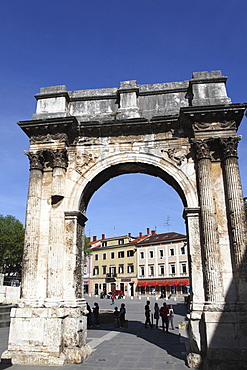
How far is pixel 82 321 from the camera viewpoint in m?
8.44

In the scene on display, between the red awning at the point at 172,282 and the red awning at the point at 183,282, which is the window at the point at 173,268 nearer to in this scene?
the red awning at the point at 172,282

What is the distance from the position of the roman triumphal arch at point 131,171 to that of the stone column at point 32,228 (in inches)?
1.1

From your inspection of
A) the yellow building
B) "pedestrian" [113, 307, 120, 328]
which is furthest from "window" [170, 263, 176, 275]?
"pedestrian" [113, 307, 120, 328]

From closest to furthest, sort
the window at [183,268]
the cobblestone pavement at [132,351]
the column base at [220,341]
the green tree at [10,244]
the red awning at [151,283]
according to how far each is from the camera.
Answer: the column base at [220,341] < the cobblestone pavement at [132,351] < the green tree at [10,244] < the window at [183,268] < the red awning at [151,283]

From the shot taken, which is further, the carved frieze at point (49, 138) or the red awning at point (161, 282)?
the red awning at point (161, 282)

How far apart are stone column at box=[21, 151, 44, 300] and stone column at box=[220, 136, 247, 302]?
5148 mm

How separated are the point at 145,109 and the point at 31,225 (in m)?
4.86

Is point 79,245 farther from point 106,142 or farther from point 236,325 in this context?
point 236,325

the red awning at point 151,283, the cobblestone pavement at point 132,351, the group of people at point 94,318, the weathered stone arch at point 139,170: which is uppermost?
the weathered stone arch at point 139,170

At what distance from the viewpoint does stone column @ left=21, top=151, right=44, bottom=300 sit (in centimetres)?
828

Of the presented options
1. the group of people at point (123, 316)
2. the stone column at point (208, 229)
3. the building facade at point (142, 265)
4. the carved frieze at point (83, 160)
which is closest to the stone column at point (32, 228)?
the carved frieze at point (83, 160)

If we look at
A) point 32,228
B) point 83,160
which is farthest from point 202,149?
point 32,228

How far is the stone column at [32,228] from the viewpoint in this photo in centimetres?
828

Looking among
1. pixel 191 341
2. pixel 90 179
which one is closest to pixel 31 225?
pixel 90 179
